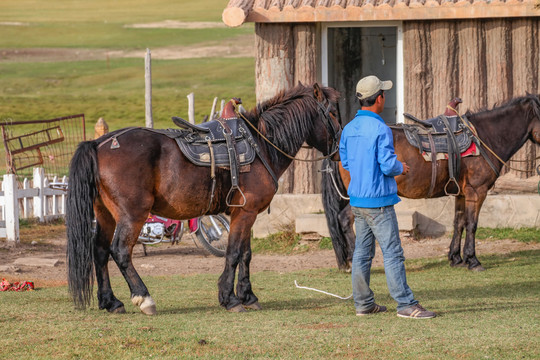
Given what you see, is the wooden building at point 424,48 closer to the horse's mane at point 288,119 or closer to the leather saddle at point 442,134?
the leather saddle at point 442,134

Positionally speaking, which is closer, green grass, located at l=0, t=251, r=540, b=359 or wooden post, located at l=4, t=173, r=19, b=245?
green grass, located at l=0, t=251, r=540, b=359

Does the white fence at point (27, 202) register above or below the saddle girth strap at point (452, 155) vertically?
below

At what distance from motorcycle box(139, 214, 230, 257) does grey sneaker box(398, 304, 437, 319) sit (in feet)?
16.6

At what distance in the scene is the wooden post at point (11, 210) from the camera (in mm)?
12461

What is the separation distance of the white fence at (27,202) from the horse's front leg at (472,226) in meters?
5.79

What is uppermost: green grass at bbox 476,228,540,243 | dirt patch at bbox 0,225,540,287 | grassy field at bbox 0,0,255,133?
grassy field at bbox 0,0,255,133

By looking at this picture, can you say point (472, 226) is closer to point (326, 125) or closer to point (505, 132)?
point (505, 132)

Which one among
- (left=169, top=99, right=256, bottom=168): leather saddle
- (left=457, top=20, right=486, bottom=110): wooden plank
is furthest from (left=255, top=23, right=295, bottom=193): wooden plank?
(left=169, top=99, right=256, bottom=168): leather saddle

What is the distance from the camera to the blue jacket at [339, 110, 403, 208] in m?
6.61

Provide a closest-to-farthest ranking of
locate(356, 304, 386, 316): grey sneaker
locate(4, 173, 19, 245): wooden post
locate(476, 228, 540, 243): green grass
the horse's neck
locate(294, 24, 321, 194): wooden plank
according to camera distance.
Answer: locate(356, 304, 386, 316): grey sneaker < the horse's neck < locate(476, 228, 540, 243): green grass < locate(294, 24, 321, 194): wooden plank < locate(4, 173, 19, 245): wooden post

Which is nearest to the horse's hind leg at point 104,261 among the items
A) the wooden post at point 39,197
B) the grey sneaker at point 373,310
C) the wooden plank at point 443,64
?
the grey sneaker at point 373,310

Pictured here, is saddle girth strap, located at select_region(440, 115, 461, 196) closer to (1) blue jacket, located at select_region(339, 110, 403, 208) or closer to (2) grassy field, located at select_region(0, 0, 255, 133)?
(1) blue jacket, located at select_region(339, 110, 403, 208)

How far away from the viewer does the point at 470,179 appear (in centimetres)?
1002

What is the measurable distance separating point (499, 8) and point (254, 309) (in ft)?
19.6
